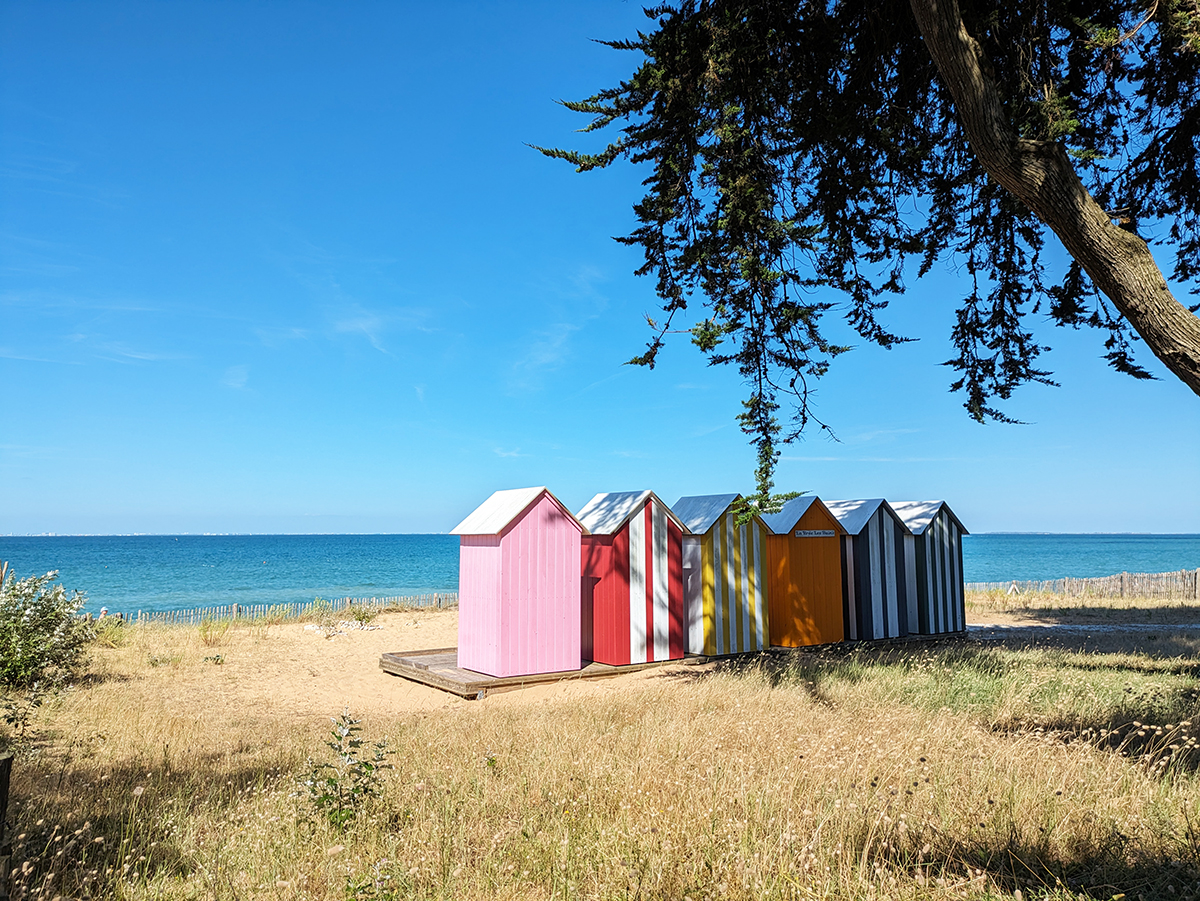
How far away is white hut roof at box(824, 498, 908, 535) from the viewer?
15.6 m

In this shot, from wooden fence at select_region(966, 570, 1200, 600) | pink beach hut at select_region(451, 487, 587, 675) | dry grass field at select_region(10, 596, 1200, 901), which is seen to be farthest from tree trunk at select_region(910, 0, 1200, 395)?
wooden fence at select_region(966, 570, 1200, 600)

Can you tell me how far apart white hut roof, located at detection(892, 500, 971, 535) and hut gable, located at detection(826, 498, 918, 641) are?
410mm

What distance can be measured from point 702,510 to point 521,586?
14.1 ft

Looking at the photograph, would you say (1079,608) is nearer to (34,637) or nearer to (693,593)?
(693,593)

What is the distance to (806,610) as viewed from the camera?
48.8 ft

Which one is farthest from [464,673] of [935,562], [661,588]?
[935,562]

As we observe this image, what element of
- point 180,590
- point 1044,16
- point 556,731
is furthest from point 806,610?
point 180,590

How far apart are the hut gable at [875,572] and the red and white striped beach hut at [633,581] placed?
4301 millimetres

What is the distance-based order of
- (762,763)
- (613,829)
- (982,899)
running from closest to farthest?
(982,899) < (613,829) < (762,763)

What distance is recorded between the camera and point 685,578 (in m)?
14.1

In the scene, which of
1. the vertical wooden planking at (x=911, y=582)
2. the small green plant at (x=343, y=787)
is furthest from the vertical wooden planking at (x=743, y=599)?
the small green plant at (x=343, y=787)

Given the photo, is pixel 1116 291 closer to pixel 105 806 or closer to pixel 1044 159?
pixel 1044 159

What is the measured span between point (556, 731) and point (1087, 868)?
13.5 ft

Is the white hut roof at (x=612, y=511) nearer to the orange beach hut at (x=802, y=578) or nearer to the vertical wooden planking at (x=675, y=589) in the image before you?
the vertical wooden planking at (x=675, y=589)
